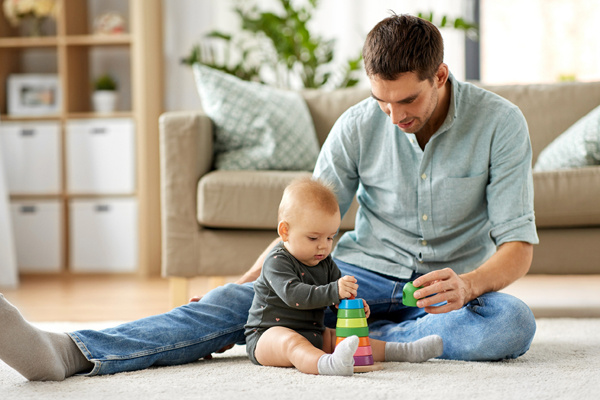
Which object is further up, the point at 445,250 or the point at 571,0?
the point at 571,0

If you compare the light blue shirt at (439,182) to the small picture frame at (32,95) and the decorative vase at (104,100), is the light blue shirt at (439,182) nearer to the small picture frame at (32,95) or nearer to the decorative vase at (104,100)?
the decorative vase at (104,100)

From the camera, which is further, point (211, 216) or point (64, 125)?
point (64, 125)

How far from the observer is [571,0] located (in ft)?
14.0

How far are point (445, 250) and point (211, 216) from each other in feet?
3.04

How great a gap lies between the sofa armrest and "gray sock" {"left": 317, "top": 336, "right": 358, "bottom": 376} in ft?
3.48

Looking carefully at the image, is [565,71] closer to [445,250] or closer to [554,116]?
[554,116]

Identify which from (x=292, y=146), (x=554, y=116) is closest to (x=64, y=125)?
(x=292, y=146)

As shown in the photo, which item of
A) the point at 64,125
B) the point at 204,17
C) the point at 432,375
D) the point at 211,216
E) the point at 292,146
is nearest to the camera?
the point at 432,375

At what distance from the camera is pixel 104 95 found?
387cm

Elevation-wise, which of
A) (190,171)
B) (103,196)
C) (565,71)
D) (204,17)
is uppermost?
(204,17)

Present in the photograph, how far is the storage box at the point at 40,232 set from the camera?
3.75m

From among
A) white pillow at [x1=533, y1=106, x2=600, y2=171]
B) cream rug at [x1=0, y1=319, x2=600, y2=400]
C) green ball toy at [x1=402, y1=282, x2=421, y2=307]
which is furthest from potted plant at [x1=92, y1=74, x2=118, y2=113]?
green ball toy at [x1=402, y1=282, x2=421, y2=307]

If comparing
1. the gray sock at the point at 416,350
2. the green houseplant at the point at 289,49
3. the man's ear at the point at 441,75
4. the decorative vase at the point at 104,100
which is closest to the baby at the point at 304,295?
the gray sock at the point at 416,350

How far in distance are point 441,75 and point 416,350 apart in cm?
57
